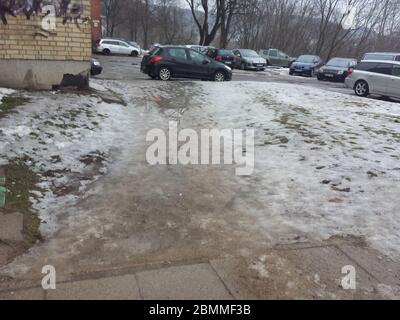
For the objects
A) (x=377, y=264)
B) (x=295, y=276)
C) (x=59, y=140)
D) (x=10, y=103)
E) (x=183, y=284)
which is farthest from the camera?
(x=10, y=103)

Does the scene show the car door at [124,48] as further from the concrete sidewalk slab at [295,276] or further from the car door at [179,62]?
the concrete sidewalk slab at [295,276]

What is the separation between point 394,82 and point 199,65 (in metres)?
7.58

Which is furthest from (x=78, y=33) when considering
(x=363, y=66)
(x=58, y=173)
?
(x=363, y=66)

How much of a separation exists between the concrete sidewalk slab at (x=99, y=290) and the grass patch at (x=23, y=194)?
0.84 m

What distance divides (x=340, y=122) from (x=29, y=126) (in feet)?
20.6

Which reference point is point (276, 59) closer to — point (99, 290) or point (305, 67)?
point (305, 67)

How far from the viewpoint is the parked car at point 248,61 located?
27172 millimetres

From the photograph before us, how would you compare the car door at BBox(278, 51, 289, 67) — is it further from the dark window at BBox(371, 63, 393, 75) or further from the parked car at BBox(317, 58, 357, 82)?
the dark window at BBox(371, 63, 393, 75)

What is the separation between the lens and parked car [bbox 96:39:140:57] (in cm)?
3612

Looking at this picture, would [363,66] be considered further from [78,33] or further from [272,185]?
[272,185]

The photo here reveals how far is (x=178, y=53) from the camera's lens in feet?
52.1

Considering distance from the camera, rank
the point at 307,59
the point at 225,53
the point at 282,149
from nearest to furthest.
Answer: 1. the point at 282,149
2. the point at 225,53
3. the point at 307,59

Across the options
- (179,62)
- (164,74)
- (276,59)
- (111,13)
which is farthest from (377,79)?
(111,13)

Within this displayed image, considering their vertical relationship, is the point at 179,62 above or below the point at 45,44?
below
